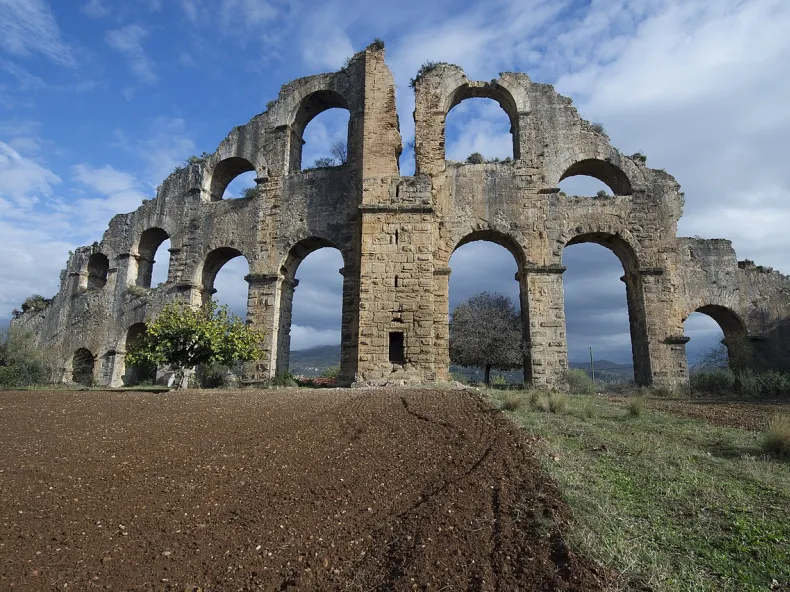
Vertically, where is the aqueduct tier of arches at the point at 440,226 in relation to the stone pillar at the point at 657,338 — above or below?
above

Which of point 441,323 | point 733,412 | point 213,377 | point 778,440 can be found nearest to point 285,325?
point 213,377

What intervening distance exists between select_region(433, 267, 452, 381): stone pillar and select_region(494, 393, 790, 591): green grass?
6.46m

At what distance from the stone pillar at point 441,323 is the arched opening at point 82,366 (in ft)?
47.6

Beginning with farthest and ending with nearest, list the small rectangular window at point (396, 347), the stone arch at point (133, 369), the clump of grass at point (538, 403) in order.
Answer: the stone arch at point (133, 369), the small rectangular window at point (396, 347), the clump of grass at point (538, 403)

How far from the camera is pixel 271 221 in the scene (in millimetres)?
15898

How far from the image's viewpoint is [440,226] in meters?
14.6

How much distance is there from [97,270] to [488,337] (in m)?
17.8

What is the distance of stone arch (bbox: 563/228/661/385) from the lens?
49.0ft

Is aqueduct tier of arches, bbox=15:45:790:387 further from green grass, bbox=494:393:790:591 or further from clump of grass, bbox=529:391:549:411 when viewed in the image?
green grass, bbox=494:393:790:591

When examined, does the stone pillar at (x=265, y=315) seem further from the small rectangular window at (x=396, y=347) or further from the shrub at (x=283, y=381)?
the small rectangular window at (x=396, y=347)

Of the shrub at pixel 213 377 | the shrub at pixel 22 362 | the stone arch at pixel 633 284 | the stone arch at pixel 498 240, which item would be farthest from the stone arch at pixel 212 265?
the stone arch at pixel 633 284

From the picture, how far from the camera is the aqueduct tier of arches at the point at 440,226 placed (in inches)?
514

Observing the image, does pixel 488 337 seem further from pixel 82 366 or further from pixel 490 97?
pixel 82 366

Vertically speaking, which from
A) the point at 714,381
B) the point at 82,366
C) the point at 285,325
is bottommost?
the point at 714,381
